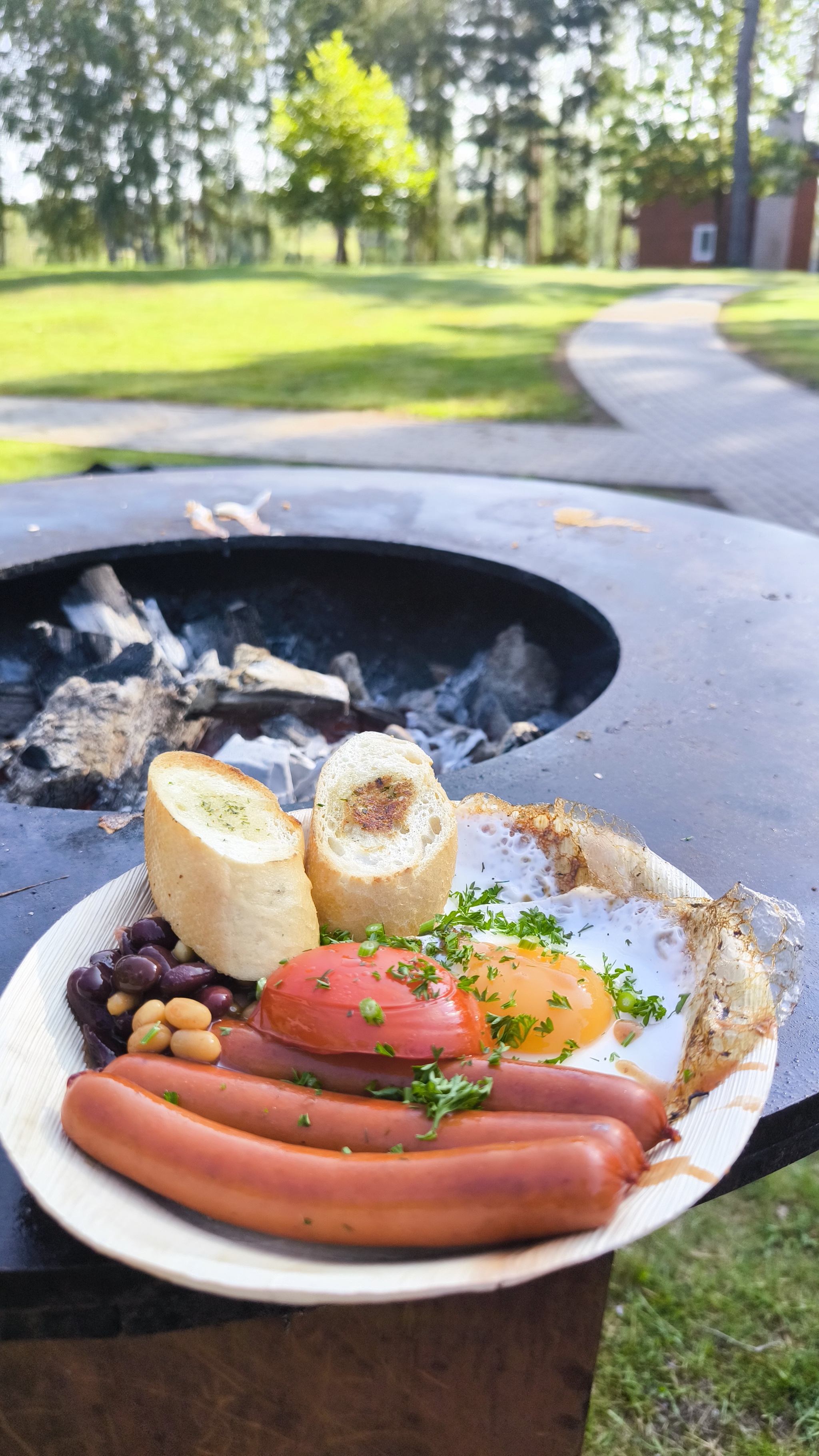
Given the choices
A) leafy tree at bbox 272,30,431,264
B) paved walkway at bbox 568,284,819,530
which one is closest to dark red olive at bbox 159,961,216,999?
paved walkway at bbox 568,284,819,530

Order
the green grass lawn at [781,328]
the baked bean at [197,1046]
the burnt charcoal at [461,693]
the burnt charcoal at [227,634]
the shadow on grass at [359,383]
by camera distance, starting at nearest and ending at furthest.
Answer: the baked bean at [197,1046] → the burnt charcoal at [461,693] → the burnt charcoal at [227,634] → the shadow on grass at [359,383] → the green grass lawn at [781,328]

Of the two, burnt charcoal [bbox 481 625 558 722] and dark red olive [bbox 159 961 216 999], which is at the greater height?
dark red olive [bbox 159 961 216 999]

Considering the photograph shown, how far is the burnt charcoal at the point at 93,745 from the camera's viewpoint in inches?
89.7

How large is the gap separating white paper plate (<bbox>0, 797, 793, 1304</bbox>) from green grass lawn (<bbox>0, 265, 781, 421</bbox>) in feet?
38.4

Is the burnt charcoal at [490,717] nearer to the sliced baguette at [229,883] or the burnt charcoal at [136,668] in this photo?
the burnt charcoal at [136,668]

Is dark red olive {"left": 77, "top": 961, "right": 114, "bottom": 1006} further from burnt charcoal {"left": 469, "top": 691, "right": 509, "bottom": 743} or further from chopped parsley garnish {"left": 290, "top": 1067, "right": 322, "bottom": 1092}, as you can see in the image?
burnt charcoal {"left": 469, "top": 691, "right": 509, "bottom": 743}

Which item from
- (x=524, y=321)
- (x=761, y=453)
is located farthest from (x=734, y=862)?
(x=524, y=321)

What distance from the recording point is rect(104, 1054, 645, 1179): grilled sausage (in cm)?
93

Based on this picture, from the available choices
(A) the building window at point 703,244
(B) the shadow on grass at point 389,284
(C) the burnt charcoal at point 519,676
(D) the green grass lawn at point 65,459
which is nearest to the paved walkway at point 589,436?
(D) the green grass lawn at point 65,459

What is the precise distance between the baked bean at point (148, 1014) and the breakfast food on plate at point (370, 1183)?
0.13 metres

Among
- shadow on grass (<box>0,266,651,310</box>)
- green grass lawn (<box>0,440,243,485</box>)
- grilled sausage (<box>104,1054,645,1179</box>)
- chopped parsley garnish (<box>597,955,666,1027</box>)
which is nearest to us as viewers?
grilled sausage (<box>104,1054,645,1179</box>)

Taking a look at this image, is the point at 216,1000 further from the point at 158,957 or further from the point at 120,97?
the point at 120,97

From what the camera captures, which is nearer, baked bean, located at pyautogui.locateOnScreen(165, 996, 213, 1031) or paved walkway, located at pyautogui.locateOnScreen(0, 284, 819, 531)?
baked bean, located at pyautogui.locateOnScreen(165, 996, 213, 1031)

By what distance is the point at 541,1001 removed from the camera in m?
1.15
